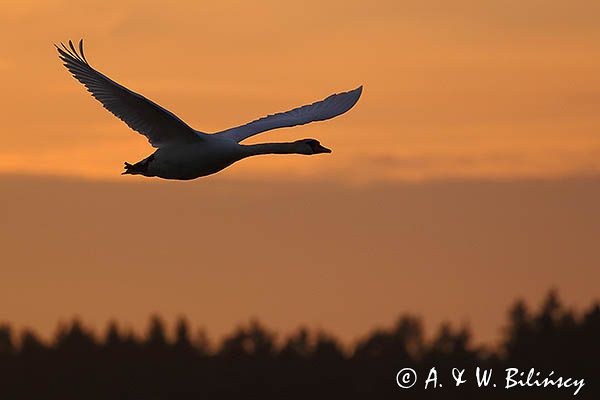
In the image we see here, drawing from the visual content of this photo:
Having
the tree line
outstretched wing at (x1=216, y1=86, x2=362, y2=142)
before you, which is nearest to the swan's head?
outstretched wing at (x1=216, y1=86, x2=362, y2=142)

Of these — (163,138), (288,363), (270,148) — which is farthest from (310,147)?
(288,363)

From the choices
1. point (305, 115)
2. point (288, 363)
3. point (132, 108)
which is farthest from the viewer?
point (288, 363)

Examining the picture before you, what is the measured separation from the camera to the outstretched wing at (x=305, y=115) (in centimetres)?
3691

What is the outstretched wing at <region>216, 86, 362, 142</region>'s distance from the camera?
36.9 metres

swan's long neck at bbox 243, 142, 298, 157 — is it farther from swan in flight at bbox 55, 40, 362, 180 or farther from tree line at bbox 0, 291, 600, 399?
tree line at bbox 0, 291, 600, 399

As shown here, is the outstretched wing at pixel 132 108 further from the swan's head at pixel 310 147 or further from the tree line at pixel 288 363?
the tree line at pixel 288 363

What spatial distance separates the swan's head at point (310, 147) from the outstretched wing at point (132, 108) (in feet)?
6.22

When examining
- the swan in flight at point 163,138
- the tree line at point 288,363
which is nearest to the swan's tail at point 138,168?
the swan in flight at point 163,138

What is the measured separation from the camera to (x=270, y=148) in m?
34.8

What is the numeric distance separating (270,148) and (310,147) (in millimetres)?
724

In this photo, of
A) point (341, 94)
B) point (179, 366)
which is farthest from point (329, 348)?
point (341, 94)

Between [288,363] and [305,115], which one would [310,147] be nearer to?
[305,115]

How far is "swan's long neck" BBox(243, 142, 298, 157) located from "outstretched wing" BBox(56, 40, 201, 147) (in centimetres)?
83

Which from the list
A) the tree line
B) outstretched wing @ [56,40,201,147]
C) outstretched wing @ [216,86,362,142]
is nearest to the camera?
outstretched wing @ [56,40,201,147]
